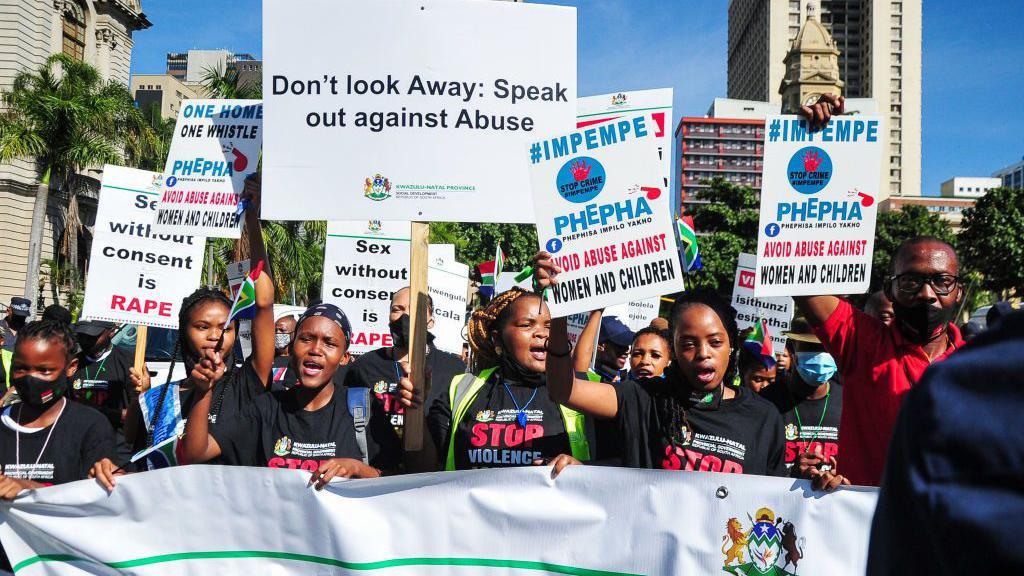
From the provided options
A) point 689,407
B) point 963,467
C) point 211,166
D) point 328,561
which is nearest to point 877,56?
point 211,166

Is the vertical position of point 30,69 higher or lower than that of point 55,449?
higher

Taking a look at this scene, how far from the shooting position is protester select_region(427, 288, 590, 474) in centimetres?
351

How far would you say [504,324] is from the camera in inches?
151

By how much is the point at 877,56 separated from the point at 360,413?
157m

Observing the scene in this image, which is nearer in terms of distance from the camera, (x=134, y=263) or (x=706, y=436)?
(x=706, y=436)

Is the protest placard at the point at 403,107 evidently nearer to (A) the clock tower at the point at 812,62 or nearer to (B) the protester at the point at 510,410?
(B) the protester at the point at 510,410

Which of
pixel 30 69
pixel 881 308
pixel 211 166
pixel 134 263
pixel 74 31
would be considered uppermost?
pixel 74 31

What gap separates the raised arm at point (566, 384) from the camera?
3.06 metres

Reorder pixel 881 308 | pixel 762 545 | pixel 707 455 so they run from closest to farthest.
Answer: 1. pixel 762 545
2. pixel 707 455
3. pixel 881 308

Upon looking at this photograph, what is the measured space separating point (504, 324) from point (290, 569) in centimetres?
138

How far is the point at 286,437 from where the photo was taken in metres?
3.54

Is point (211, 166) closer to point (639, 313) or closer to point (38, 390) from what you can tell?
point (38, 390)

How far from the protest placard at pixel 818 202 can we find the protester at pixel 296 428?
200 cm

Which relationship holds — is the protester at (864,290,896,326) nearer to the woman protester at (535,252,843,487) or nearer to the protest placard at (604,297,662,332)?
the woman protester at (535,252,843,487)
